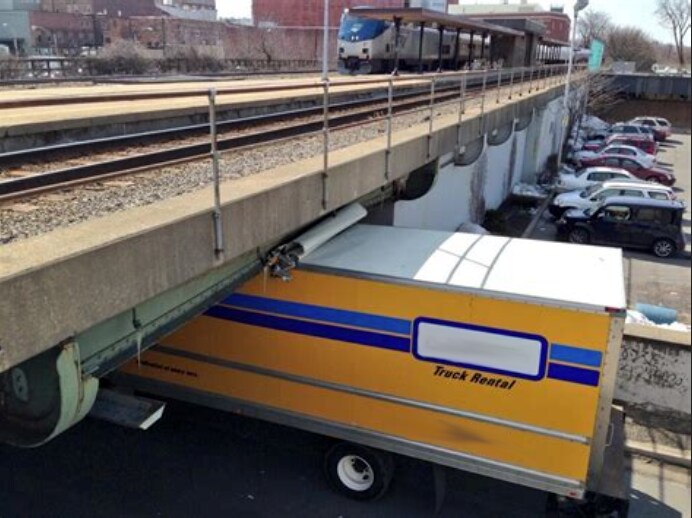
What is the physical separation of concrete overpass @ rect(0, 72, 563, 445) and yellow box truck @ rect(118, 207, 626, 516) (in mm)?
741

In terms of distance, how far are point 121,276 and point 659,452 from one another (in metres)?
7.03

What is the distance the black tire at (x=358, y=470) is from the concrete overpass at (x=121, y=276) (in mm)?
2297

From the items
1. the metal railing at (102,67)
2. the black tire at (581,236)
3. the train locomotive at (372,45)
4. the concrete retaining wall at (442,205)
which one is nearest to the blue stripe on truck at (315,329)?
the concrete retaining wall at (442,205)

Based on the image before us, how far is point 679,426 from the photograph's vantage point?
789 centimetres

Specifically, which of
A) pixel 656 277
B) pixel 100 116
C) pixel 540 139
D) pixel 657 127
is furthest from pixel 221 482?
pixel 657 127

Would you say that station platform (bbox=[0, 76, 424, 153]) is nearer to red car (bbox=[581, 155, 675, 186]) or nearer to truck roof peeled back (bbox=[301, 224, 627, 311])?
truck roof peeled back (bbox=[301, 224, 627, 311])

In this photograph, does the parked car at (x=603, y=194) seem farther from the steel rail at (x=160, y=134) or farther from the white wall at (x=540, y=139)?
the steel rail at (x=160, y=134)

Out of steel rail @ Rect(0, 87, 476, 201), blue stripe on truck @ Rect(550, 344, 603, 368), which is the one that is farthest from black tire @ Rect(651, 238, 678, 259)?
blue stripe on truck @ Rect(550, 344, 603, 368)

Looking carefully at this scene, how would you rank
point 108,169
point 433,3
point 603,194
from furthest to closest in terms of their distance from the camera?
point 433,3, point 603,194, point 108,169

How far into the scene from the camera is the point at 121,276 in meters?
3.90

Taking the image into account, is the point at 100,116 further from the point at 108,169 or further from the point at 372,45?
the point at 372,45

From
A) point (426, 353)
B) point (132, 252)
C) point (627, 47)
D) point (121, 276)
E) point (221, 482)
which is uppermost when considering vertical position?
point (627, 47)

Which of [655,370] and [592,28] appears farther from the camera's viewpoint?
[592,28]

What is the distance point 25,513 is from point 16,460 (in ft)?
3.73
